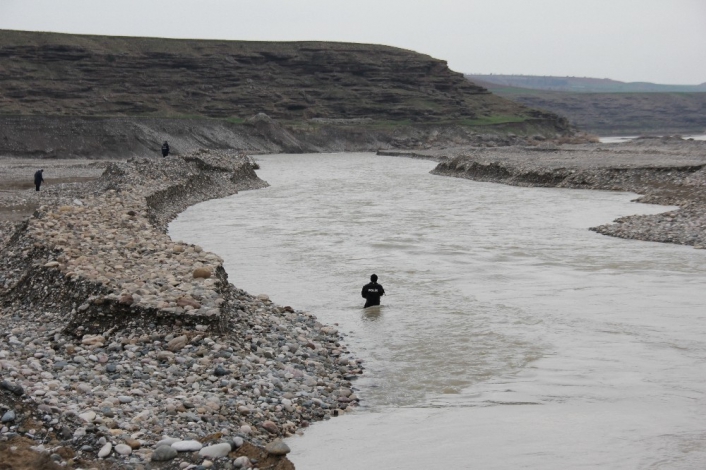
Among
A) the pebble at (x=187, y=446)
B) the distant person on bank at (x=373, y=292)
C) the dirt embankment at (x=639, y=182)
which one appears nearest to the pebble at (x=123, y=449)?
the pebble at (x=187, y=446)

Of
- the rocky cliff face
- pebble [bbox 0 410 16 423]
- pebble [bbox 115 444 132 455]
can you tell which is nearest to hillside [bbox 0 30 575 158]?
the rocky cliff face

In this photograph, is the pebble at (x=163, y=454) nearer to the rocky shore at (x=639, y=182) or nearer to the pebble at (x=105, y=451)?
the pebble at (x=105, y=451)

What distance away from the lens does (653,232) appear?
1041 inches

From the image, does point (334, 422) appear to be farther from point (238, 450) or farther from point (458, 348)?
point (458, 348)

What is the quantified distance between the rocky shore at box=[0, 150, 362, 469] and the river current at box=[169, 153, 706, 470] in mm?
721

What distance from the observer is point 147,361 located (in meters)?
11.3

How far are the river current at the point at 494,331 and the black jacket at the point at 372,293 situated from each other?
0.28 metres

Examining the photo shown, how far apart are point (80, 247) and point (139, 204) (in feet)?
38.3

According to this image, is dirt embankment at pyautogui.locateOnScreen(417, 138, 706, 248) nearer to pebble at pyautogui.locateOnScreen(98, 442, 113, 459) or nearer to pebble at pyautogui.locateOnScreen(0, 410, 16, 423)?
pebble at pyautogui.locateOnScreen(98, 442, 113, 459)

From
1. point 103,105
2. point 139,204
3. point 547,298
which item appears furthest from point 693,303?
point 103,105

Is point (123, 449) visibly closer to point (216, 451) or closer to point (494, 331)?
point (216, 451)

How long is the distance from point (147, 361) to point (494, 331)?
6.37 m

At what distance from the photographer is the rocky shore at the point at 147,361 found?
845 cm

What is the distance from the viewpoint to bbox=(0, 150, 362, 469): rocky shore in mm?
8453
